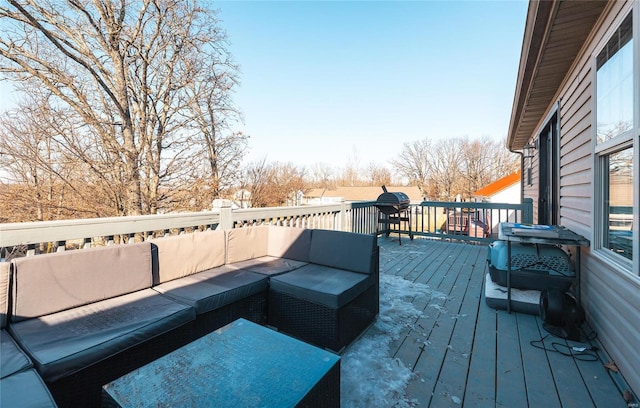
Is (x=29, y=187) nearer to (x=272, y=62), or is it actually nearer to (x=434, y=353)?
(x=272, y=62)

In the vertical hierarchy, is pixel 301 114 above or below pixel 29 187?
above

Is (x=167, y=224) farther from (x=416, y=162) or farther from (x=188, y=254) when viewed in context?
(x=416, y=162)

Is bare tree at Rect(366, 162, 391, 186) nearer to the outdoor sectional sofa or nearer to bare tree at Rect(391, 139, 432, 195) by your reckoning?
bare tree at Rect(391, 139, 432, 195)

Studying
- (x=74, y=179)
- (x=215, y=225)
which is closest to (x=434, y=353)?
(x=215, y=225)

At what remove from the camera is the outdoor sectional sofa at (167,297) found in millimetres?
1517

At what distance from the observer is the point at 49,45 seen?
6453mm

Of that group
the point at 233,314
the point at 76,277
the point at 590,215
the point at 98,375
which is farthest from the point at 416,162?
the point at 98,375

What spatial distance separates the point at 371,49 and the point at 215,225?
28.4 feet

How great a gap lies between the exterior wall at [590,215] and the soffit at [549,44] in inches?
4.0

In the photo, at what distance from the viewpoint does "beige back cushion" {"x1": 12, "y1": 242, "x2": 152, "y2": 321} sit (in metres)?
1.77

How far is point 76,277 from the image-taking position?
77.9 inches

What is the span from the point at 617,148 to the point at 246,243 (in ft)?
11.0

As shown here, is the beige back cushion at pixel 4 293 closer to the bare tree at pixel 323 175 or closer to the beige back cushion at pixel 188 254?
the beige back cushion at pixel 188 254

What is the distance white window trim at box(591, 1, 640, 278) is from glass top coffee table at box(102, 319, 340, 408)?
2.02 metres
